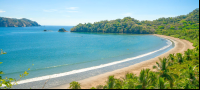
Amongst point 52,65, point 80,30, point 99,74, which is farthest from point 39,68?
point 80,30

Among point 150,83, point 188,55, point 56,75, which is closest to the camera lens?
point 150,83

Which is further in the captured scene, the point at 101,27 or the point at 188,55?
the point at 101,27

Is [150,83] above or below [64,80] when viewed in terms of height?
above

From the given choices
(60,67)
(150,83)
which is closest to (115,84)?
(150,83)

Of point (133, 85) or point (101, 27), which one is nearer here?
point (133, 85)

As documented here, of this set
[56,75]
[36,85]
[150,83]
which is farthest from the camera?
[56,75]

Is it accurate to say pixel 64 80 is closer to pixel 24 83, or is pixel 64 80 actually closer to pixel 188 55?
pixel 24 83

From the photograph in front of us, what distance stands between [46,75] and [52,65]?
528cm

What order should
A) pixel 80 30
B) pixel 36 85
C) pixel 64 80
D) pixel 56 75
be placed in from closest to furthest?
pixel 36 85, pixel 64 80, pixel 56 75, pixel 80 30

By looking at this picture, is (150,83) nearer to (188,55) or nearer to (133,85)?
(133,85)

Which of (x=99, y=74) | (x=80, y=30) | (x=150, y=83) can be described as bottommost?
(x=99, y=74)

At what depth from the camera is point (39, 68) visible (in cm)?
2397

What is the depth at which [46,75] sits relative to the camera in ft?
67.7

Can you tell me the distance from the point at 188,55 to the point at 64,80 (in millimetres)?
21446
